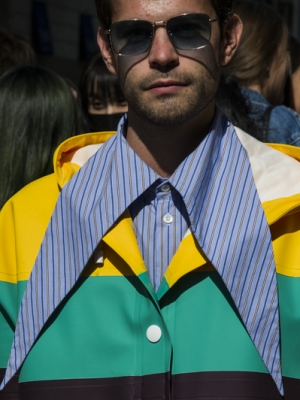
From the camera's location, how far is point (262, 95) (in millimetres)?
3711

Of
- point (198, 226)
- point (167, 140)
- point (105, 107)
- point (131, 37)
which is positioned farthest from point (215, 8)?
point (105, 107)

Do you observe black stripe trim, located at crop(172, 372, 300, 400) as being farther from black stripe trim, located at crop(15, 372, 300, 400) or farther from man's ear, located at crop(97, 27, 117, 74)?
man's ear, located at crop(97, 27, 117, 74)

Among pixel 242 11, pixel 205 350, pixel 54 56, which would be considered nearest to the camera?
pixel 205 350

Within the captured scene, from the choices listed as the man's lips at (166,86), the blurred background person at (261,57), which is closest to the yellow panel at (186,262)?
the man's lips at (166,86)

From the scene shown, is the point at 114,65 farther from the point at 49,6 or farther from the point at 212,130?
the point at 49,6

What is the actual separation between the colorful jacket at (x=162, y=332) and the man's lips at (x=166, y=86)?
0.33 metres

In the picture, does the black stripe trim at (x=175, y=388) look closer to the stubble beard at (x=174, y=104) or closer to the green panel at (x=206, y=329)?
the green panel at (x=206, y=329)

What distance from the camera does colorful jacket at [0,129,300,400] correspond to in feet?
6.81

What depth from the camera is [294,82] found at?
407 cm

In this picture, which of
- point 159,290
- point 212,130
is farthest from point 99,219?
point 212,130

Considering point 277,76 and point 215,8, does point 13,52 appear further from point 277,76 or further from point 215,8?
point 215,8

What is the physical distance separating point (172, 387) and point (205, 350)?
12 cm

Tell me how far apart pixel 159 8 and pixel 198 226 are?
22.4 inches

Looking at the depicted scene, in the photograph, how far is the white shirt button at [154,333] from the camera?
2088mm
